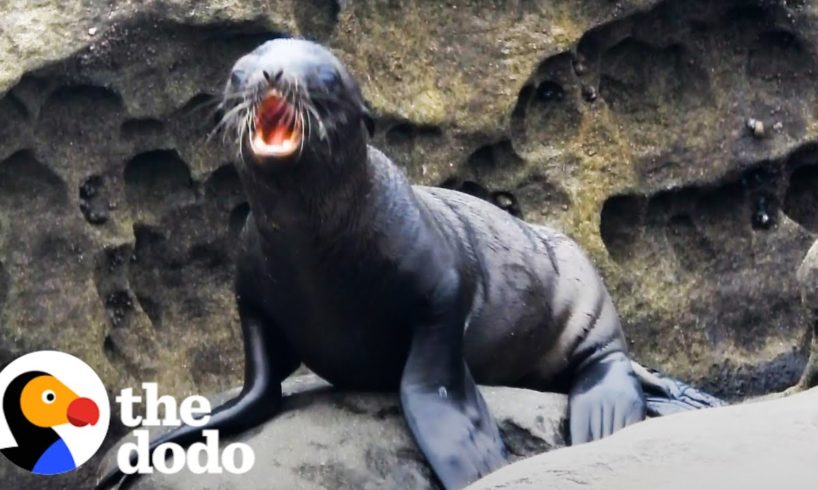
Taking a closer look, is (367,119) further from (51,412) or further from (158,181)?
(158,181)

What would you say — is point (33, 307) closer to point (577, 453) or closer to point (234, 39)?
point (234, 39)

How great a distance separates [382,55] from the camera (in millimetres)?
8695

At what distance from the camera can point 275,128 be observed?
18.3 feet

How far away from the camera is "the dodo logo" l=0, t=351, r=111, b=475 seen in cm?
665

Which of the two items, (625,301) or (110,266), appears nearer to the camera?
(110,266)

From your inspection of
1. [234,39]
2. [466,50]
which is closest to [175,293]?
[234,39]

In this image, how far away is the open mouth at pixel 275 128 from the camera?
5.52 metres

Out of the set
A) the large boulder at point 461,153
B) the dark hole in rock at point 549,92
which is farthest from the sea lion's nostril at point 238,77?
the dark hole in rock at point 549,92

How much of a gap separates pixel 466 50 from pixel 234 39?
3.91 ft

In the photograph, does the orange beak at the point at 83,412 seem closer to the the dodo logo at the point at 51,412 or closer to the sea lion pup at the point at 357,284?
the the dodo logo at the point at 51,412

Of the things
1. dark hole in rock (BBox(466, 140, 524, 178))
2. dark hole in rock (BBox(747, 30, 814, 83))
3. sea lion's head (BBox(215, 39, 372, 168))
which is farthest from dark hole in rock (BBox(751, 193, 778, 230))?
sea lion's head (BBox(215, 39, 372, 168))

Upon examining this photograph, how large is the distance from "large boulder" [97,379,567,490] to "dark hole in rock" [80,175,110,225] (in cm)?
208

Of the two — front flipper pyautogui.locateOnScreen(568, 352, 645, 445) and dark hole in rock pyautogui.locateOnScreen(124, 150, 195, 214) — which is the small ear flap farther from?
dark hole in rock pyautogui.locateOnScreen(124, 150, 195, 214)

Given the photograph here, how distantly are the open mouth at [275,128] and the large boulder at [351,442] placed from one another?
0.96 meters
